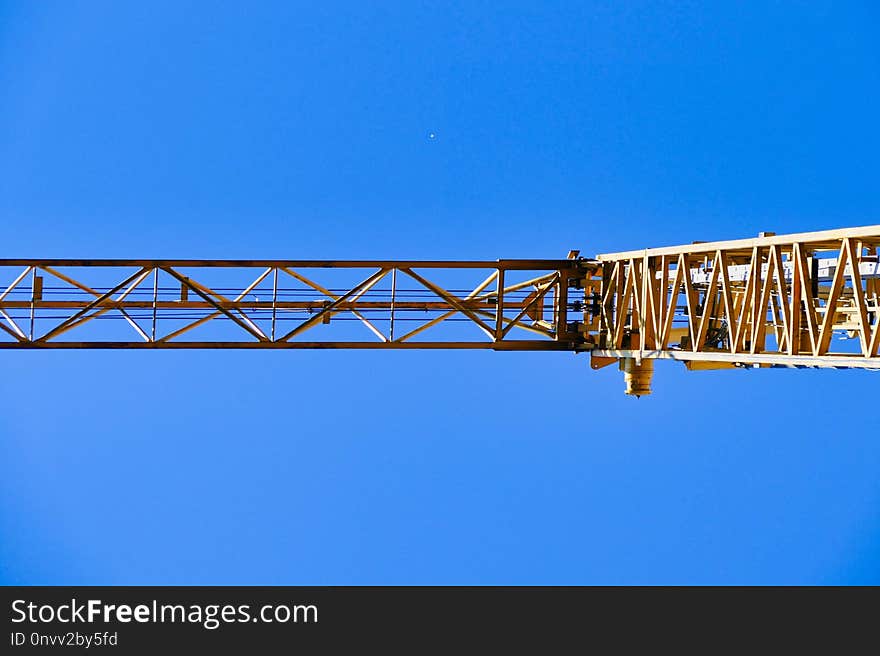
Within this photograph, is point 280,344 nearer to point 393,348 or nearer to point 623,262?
point 393,348

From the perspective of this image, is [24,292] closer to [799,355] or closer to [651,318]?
[651,318]

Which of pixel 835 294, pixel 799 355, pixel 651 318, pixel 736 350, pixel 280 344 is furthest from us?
pixel 280 344

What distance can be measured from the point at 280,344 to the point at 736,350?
1021 cm

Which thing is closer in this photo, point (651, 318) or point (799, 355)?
point (799, 355)

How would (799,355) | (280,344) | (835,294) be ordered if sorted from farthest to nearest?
1. (280,344)
2. (799,355)
3. (835,294)

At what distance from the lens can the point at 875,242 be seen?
16.3 m

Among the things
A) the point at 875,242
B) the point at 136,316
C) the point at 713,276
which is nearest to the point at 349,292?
the point at 136,316

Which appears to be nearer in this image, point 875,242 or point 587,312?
point 875,242

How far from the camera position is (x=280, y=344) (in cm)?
2386

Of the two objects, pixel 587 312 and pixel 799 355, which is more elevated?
pixel 587 312

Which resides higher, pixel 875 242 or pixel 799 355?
pixel 875 242

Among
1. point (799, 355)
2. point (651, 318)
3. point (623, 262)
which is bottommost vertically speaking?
point (799, 355)

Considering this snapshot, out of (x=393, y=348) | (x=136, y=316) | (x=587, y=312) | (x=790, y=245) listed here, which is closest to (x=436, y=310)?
(x=393, y=348)

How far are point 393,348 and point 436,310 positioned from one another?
1673mm
